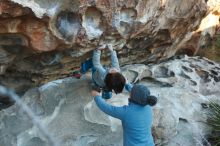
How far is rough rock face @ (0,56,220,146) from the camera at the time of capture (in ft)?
18.7

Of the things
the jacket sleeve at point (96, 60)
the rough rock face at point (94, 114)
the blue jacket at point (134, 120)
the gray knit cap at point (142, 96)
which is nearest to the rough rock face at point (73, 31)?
the jacket sleeve at point (96, 60)

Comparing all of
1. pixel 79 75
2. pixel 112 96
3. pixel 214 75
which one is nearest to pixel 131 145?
pixel 112 96

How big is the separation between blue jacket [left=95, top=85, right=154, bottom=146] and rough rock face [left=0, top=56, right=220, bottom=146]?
869 mm

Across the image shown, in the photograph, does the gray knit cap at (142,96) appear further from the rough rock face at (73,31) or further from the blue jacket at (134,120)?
the rough rock face at (73,31)

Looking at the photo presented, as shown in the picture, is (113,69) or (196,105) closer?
(113,69)

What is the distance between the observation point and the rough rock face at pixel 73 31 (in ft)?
17.3

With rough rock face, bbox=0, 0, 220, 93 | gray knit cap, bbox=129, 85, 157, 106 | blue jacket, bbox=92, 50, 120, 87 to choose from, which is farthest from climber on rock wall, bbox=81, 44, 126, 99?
gray knit cap, bbox=129, 85, 157, 106

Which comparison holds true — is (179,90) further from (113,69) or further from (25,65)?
(25,65)

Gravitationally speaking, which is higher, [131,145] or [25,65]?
[25,65]

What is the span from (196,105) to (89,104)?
5.18ft

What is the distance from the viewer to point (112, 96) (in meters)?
6.21

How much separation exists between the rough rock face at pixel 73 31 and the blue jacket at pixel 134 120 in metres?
1.07

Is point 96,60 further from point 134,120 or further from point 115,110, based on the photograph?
point 134,120

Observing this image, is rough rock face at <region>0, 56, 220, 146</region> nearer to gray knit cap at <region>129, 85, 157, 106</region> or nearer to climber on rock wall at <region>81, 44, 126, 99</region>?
climber on rock wall at <region>81, 44, 126, 99</region>
